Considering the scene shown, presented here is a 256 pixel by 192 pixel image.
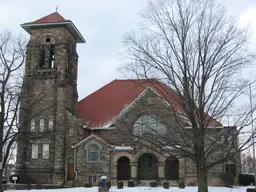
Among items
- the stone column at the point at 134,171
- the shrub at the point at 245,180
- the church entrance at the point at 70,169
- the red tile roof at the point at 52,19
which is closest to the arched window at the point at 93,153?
the church entrance at the point at 70,169

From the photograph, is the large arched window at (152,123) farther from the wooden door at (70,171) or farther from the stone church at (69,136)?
the wooden door at (70,171)

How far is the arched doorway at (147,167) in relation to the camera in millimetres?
37219

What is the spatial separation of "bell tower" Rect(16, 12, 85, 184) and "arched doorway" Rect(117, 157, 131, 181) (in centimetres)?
557

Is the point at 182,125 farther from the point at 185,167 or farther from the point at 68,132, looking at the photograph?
the point at 68,132

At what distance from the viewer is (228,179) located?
3506cm

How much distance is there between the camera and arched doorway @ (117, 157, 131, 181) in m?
37.4

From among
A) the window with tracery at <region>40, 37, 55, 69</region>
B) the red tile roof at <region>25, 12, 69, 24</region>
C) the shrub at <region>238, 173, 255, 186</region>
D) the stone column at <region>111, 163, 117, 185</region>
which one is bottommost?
the shrub at <region>238, 173, 255, 186</region>

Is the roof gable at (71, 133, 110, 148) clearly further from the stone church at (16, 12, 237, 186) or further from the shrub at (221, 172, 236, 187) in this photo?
the shrub at (221, 172, 236, 187)

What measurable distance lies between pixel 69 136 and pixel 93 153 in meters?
3.30

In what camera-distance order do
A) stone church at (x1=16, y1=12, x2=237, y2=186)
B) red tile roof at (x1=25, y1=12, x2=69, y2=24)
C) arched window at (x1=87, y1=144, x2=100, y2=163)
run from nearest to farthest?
stone church at (x1=16, y1=12, x2=237, y2=186) → arched window at (x1=87, y1=144, x2=100, y2=163) → red tile roof at (x1=25, y1=12, x2=69, y2=24)

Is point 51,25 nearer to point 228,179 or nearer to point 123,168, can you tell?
point 123,168

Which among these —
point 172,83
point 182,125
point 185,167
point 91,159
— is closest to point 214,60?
point 172,83

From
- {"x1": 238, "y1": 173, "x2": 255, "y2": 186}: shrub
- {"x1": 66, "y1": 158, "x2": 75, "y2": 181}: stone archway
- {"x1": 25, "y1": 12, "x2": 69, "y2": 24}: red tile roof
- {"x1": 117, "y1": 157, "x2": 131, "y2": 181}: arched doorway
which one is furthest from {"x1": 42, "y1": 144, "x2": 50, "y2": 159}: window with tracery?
{"x1": 238, "y1": 173, "x2": 255, "y2": 186}: shrub

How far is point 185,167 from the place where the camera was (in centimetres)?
3556
